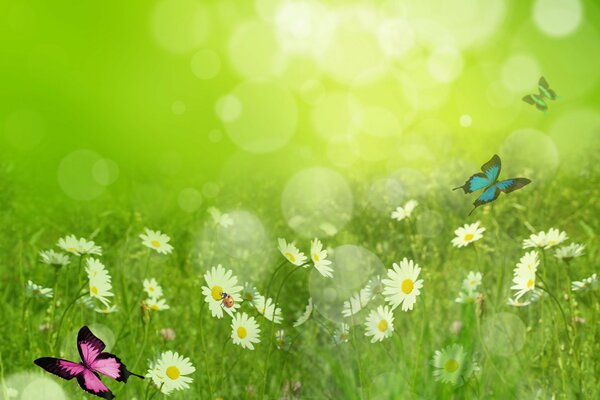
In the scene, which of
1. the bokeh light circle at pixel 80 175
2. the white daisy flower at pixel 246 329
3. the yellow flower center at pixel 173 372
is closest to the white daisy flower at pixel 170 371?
the yellow flower center at pixel 173 372

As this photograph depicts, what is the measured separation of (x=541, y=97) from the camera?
203cm

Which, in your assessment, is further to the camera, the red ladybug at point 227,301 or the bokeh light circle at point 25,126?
the bokeh light circle at point 25,126

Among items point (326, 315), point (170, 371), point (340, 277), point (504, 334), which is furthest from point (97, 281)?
point (326, 315)

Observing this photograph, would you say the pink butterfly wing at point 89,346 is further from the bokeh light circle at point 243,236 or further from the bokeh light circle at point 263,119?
the bokeh light circle at point 263,119

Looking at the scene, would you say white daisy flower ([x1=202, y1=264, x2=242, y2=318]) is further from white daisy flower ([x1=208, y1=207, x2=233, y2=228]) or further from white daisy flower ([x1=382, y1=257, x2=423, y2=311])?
white daisy flower ([x1=208, y1=207, x2=233, y2=228])

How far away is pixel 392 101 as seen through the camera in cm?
629

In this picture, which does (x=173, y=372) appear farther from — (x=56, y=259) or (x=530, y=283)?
(x=530, y=283)

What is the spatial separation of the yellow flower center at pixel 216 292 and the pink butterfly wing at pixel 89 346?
24 centimetres

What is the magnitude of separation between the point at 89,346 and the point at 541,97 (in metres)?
1.30

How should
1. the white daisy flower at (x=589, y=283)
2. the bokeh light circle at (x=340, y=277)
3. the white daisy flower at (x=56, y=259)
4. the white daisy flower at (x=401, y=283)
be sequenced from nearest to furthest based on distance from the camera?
the white daisy flower at (x=401, y=283) < the white daisy flower at (x=589, y=283) < the white daisy flower at (x=56, y=259) < the bokeh light circle at (x=340, y=277)

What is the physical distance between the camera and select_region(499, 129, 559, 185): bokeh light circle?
4992 millimetres

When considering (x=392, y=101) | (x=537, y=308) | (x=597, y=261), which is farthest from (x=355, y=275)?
A: (x=392, y=101)

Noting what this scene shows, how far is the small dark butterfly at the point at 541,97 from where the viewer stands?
1958 millimetres

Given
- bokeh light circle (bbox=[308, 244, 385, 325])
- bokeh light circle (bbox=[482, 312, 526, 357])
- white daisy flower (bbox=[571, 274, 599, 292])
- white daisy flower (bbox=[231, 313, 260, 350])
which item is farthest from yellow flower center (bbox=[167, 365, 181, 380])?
bokeh light circle (bbox=[308, 244, 385, 325])
